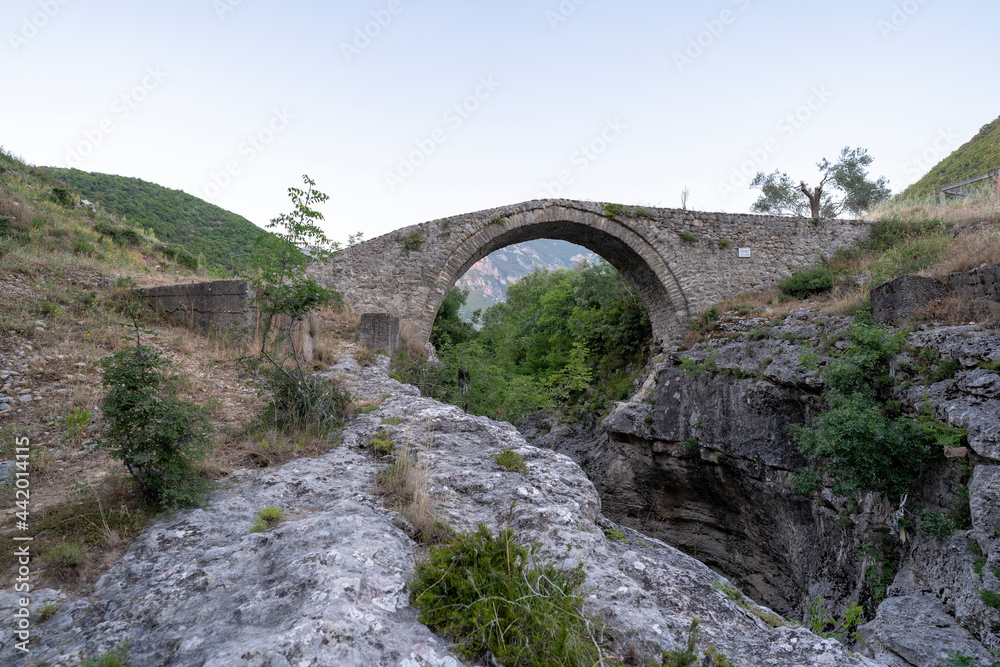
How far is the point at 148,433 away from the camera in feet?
8.22

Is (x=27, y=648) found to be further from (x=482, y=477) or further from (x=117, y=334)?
(x=117, y=334)

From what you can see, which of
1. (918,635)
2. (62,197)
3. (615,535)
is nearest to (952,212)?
(918,635)

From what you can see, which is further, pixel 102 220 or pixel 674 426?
pixel 102 220

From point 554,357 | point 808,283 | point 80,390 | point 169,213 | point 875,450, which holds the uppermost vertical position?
point 169,213

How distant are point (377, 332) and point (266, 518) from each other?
5099 mm

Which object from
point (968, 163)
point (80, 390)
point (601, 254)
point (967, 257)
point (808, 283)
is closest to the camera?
point (80, 390)

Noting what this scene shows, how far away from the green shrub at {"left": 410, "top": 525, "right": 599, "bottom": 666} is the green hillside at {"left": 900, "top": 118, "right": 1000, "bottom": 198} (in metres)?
26.5

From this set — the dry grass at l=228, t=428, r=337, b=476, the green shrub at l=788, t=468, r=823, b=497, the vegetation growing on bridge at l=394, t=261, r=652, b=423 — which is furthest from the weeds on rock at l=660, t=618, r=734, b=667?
the vegetation growing on bridge at l=394, t=261, r=652, b=423

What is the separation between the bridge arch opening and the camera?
10602 millimetres

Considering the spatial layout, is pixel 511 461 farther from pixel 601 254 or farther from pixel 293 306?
pixel 601 254

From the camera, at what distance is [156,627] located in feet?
5.57

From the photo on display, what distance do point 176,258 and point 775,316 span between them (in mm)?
13620

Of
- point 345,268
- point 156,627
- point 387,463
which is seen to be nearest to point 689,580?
point 387,463

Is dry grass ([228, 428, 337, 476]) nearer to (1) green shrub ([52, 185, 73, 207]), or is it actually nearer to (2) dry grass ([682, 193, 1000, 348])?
(2) dry grass ([682, 193, 1000, 348])
